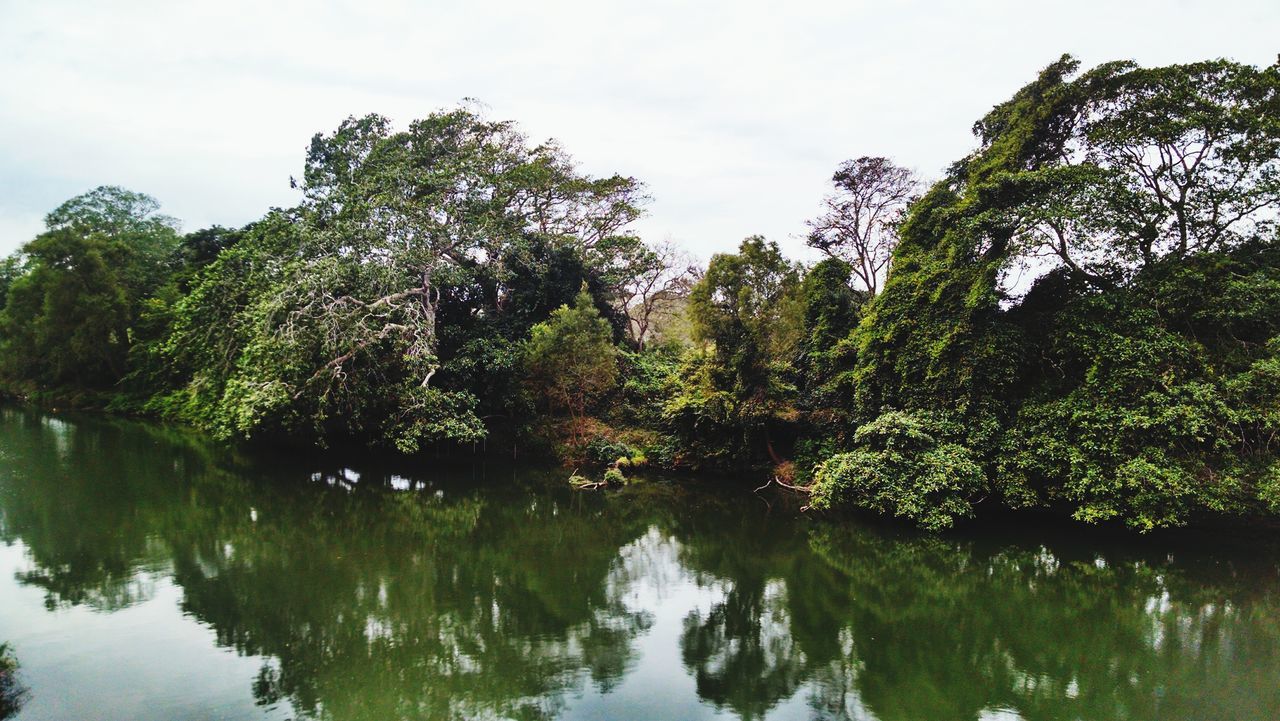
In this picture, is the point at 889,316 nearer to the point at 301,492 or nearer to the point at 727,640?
the point at 727,640

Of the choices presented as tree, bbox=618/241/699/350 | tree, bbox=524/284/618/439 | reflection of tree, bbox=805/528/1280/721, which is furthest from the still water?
tree, bbox=618/241/699/350

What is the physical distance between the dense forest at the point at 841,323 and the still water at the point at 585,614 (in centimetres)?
176

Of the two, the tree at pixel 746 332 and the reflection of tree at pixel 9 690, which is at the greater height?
the tree at pixel 746 332

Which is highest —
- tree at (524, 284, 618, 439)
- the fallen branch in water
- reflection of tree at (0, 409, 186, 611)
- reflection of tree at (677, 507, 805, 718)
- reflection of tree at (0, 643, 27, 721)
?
tree at (524, 284, 618, 439)

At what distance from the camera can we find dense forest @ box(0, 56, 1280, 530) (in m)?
11.0

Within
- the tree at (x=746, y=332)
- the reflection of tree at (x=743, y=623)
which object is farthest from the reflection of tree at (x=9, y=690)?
the tree at (x=746, y=332)

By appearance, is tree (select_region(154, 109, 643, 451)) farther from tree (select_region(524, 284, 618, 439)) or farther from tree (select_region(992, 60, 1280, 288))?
tree (select_region(992, 60, 1280, 288))

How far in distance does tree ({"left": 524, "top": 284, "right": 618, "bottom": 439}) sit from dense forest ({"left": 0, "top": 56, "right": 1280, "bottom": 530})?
0.10 m

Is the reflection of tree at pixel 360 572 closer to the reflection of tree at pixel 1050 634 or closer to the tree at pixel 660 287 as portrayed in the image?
the reflection of tree at pixel 1050 634

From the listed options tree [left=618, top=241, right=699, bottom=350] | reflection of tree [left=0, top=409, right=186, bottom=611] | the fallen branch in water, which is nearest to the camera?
reflection of tree [left=0, top=409, right=186, bottom=611]

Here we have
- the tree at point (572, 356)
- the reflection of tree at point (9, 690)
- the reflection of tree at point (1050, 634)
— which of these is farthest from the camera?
the tree at point (572, 356)

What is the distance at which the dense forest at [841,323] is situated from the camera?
1098 centimetres

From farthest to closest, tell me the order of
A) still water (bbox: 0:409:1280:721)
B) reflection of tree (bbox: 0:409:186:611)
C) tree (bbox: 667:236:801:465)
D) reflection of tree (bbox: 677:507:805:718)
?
tree (bbox: 667:236:801:465), reflection of tree (bbox: 0:409:186:611), reflection of tree (bbox: 677:507:805:718), still water (bbox: 0:409:1280:721)

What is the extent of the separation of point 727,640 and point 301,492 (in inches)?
403
